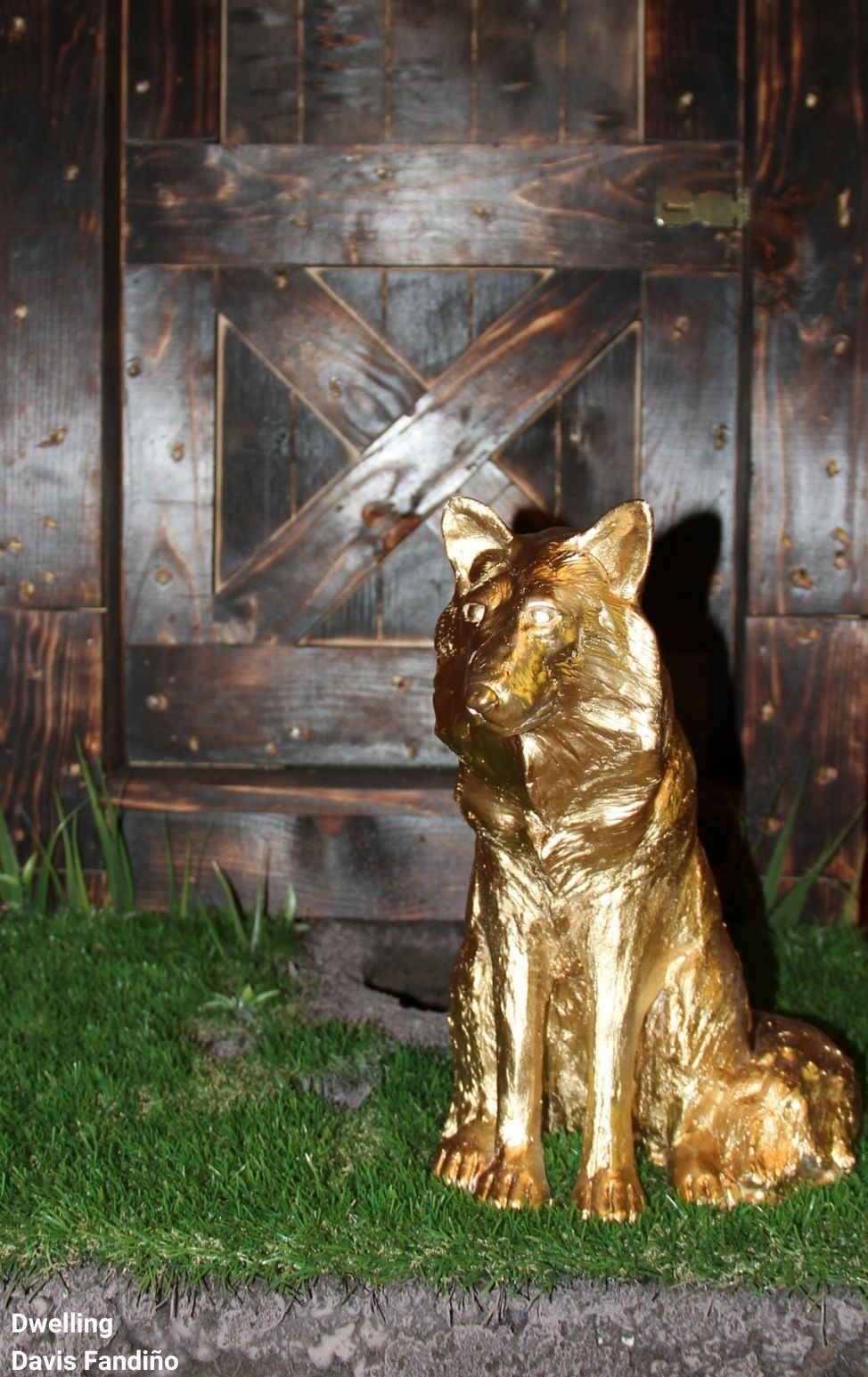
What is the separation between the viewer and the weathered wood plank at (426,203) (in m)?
3.06

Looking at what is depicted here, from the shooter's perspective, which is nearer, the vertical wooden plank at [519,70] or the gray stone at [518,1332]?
the gray stone at [518,1332]

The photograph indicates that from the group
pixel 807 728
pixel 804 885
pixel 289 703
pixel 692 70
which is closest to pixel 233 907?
pixel 289 703

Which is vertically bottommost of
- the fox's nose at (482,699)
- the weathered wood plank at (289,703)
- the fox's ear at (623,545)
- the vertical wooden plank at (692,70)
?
the weathered wood plank at (289,703)

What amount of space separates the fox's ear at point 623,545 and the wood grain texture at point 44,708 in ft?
6.06

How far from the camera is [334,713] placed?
3.21 m

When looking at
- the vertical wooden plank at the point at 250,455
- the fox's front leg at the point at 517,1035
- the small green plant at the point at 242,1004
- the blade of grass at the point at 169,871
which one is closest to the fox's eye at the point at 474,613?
the fox's front leg at the point at 517,1035

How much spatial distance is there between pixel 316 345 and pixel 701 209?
103 cm

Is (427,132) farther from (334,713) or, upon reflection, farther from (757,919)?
(757,919)

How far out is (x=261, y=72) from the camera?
3107 mm

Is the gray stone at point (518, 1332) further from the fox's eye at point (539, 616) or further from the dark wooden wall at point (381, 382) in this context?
the dark wooden wall at point (381, 382)

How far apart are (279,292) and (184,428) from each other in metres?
0.43

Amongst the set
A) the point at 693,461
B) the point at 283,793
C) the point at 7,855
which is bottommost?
the point at 7,855

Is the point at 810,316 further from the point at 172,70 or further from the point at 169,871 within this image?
the point at 169,871

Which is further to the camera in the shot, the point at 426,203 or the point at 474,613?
the point at 426,203
